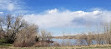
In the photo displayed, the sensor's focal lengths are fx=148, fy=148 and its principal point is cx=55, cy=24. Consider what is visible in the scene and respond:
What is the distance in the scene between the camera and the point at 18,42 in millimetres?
33000

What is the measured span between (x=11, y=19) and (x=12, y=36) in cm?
586

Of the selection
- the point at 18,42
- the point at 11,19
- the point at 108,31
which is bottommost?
the point at 18,42

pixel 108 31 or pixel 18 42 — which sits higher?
pixel 108 31

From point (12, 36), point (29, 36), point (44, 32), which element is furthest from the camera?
point (44, 32)

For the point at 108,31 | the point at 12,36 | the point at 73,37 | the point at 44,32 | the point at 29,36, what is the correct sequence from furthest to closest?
the point at 44,32 → the point at 12,36 → the point at 29,36 → the point at 108,31 → the point at 73,37

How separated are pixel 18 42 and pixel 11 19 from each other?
16.2m

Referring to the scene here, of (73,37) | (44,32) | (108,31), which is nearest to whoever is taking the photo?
(73,37)

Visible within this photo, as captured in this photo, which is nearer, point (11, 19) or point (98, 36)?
point (98, 36)

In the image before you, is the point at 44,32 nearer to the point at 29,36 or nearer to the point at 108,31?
the point at 29,36

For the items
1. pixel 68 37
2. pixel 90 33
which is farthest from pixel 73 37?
pixel 90 33

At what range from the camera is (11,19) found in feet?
155

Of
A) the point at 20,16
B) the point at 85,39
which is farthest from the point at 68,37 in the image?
the point at 20,16

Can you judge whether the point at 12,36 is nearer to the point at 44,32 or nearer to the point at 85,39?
the point at 44,32

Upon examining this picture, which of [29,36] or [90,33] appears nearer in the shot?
[90,33]
